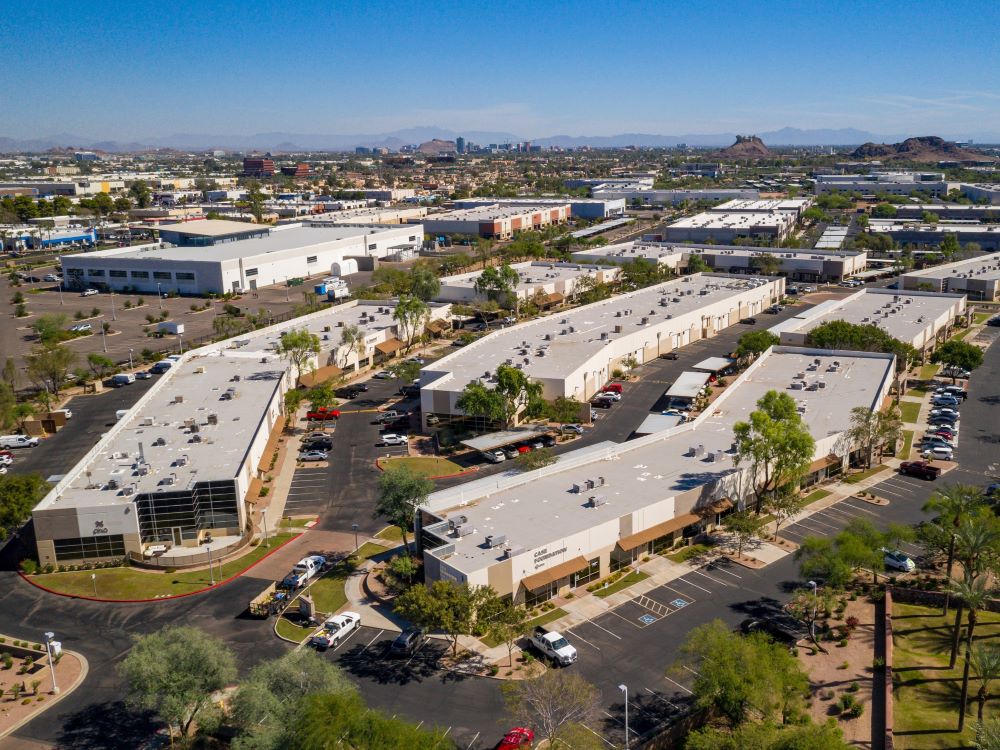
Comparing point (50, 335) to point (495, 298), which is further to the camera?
point (495, 298)

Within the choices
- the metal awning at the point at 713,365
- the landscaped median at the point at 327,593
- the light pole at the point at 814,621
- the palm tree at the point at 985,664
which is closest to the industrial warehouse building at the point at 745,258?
the metal awning at the point at 713,365

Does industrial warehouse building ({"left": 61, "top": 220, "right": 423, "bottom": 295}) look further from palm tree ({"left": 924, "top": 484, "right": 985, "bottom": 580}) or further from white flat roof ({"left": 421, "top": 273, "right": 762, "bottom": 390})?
palm tree ({"left": 924, "top": 484, "right": 985, "bottom": 580})

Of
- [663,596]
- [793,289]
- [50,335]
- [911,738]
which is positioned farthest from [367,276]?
[911,738]

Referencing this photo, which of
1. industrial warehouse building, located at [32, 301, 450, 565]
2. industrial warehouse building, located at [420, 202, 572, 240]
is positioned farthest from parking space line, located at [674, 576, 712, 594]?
industrial warehouse building, located at [420, 202, 572, 240]

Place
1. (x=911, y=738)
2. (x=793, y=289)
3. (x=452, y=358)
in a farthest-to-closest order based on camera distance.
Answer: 1. (x=793, y=289)
2. (x=452, y=358)
3. (x=911, y=738)

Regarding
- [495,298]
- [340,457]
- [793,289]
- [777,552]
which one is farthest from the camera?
[793,289]

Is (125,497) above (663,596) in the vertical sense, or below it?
above

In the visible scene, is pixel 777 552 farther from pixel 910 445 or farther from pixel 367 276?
pixel 367 276

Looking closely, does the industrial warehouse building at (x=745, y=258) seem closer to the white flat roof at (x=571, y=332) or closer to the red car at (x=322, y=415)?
the white flat roof at (x=571, y=332)
